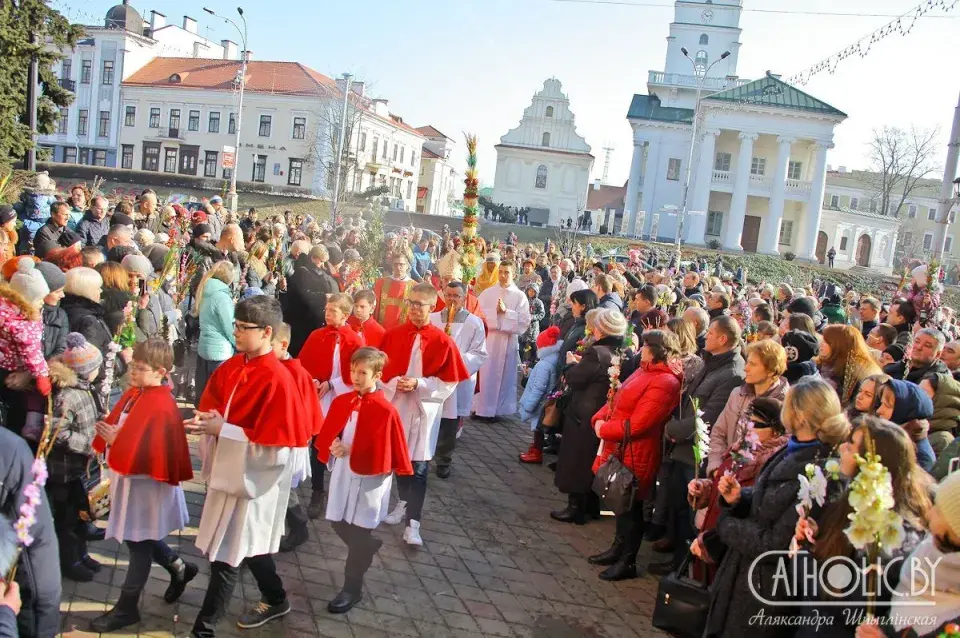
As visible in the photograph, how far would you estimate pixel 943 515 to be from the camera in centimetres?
273

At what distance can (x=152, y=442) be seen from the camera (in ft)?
14.2

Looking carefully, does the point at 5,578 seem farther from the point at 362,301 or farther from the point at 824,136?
the point at 824,136

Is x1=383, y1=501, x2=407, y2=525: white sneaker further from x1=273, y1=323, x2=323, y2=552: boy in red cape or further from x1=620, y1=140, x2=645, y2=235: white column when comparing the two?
x1=620, y1=140, x2=645, y2=235: white column

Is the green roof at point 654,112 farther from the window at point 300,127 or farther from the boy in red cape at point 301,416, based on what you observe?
the boy in red cape at point 301,416

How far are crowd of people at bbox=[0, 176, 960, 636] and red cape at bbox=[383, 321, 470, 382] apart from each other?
0.05 ft

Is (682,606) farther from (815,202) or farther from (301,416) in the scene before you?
(815,202)

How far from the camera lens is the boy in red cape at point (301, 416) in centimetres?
458

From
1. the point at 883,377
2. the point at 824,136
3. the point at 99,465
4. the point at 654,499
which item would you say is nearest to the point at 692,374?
the point at 654,499

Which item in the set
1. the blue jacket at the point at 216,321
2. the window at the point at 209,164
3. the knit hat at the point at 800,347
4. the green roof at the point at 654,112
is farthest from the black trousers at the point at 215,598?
the window at the point at 209,164

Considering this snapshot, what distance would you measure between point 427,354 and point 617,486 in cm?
174

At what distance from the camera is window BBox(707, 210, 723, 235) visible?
2217 inches

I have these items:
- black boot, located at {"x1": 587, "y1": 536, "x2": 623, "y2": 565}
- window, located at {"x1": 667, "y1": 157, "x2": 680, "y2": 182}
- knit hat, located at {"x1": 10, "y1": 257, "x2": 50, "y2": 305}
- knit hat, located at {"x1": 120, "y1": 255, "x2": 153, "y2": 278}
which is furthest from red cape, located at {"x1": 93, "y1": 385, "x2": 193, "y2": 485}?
window, located at {"x1": 667, "y1": 157, "x2": 680, "y2": 182}

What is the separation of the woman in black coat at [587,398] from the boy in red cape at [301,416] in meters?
2.21

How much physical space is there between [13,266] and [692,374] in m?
5.55
